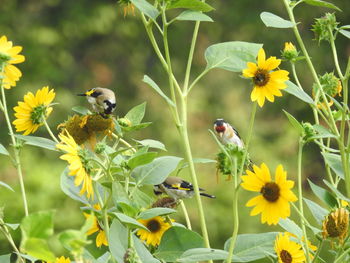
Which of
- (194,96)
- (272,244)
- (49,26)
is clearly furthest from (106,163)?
(49,26)

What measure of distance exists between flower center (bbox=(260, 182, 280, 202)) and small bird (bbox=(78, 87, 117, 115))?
11.8 inches

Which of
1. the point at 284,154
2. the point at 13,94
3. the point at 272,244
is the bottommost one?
the point at 284,154

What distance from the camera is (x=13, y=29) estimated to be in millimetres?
6566

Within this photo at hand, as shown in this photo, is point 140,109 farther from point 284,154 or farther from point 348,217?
point 284,154

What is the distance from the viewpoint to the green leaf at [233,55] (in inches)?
36.0

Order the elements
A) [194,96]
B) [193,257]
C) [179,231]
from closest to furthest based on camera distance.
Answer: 1. [193,257]
2. [179,231]
3. [194,96]

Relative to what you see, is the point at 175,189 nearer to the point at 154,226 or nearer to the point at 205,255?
the point at 154,226

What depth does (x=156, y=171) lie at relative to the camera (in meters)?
0.92

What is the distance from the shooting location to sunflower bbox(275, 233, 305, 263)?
0.85 metres

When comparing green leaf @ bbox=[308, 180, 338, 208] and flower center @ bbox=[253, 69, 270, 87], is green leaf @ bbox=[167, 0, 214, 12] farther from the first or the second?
green leaf @ bbox=[308, 180, 338, 208]

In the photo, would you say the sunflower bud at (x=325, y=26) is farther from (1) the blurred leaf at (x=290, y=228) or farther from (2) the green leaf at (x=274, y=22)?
(1) the blurred leaf at (x=290, y=228)

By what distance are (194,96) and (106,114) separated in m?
5.56

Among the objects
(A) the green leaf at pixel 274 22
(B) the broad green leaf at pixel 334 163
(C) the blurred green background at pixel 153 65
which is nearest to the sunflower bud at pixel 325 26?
(A) the green leaf at pixel 274 22

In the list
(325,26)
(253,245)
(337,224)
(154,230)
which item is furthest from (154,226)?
(325,26)
